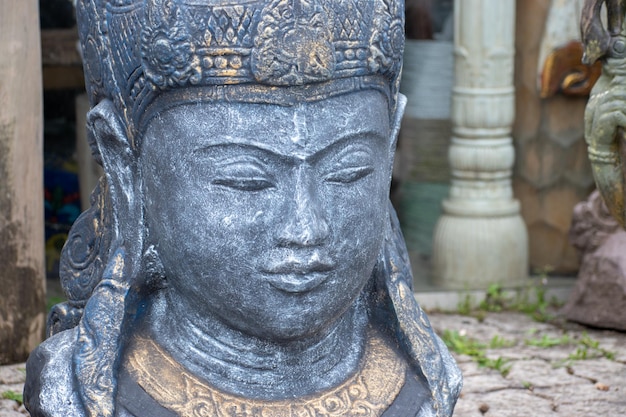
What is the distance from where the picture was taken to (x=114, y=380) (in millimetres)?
2367

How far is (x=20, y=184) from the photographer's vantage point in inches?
152

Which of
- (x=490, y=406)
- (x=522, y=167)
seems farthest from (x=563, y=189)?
(x=490, y=406)

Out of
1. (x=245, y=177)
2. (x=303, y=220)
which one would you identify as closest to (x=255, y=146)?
(x=245, y=177)

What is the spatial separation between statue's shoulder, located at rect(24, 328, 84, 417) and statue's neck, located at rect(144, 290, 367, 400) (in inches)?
8.2

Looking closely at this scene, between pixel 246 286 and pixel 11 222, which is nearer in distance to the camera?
pixel 246 286

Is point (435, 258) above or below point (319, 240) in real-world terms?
below

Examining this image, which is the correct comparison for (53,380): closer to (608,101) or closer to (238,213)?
(238,213)

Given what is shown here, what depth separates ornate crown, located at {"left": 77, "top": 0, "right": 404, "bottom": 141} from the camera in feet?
7.32

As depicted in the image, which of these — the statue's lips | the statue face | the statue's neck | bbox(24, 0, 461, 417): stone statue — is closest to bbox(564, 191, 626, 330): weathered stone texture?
bbox(24, 0, 461, 417): stone statue

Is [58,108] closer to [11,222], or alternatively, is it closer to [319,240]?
[11,222]

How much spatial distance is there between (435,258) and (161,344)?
2.83 metres

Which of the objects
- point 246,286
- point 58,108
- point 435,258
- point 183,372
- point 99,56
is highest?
point 99,56

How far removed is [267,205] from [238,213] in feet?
0.21

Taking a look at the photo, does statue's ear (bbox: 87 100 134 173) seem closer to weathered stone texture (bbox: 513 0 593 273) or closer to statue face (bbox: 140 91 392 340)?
statue face (bbox: 140 91 392 340)
